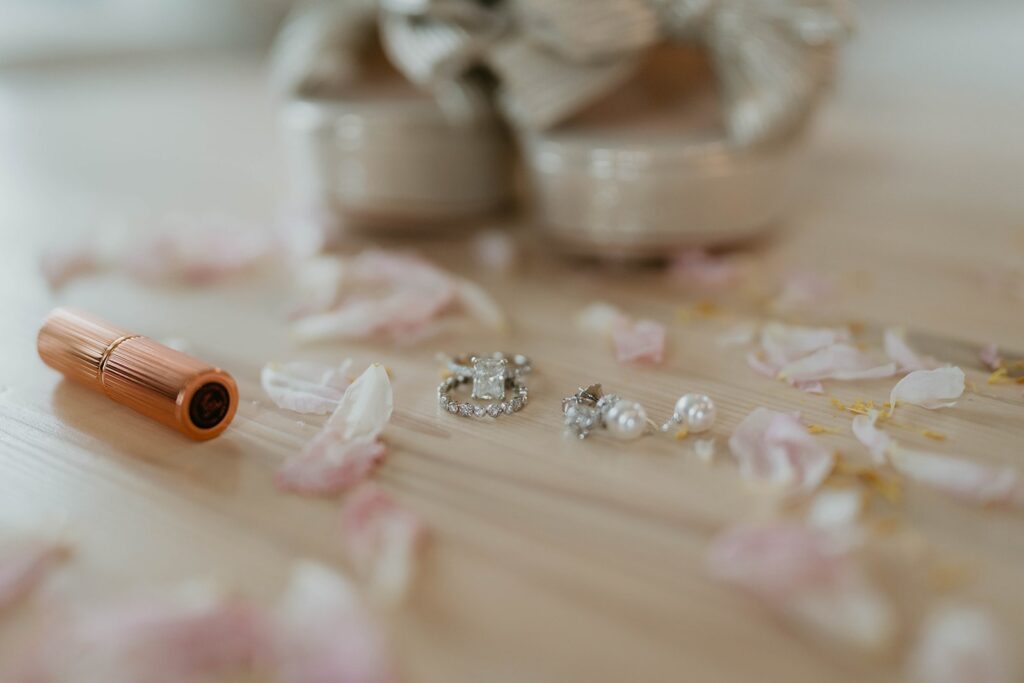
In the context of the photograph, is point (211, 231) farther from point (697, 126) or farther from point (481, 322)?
point (697, 126)

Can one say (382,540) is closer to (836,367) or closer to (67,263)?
(836,367)

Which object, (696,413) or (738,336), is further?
(738,336)

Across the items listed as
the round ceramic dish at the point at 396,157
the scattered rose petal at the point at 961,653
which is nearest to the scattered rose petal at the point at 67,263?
the round ceramic dish at the point at 396,157

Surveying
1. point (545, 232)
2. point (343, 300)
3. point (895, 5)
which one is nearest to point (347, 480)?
point (343, 300)

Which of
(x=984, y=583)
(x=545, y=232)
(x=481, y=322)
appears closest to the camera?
(x=984, y=583)

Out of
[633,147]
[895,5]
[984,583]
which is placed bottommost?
[984,583]

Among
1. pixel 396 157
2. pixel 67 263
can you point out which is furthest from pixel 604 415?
pixel 67 263

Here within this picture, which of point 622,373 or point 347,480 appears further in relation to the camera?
point 622,373

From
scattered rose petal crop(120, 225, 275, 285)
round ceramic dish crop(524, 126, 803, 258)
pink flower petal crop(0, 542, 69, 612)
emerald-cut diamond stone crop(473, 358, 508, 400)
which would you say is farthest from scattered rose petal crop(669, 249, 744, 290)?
pink flower petal crop(0, 542, 69, 612)
